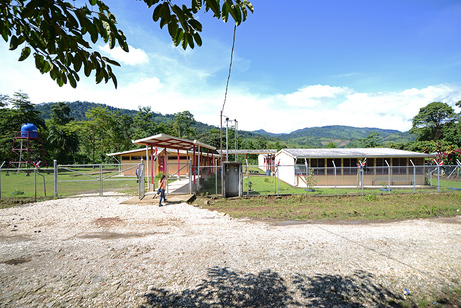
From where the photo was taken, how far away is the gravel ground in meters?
3.73

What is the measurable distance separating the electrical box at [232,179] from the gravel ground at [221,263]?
184 inches

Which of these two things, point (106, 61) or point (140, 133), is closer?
point (106, 61)

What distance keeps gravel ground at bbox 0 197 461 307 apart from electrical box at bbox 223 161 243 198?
468 centimetres

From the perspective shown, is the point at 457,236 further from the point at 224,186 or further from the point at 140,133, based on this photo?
the point at 140,133

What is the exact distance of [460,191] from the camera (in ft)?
48.0

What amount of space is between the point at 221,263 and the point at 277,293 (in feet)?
4.95

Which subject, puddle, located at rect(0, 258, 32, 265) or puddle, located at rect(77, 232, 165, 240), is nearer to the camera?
puddle, located at rect(0, 258, 32, 265)

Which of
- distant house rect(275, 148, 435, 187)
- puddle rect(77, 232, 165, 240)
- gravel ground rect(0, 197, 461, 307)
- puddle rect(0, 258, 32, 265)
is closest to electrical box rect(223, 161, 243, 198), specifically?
gravel ground rect(0, 197, 461, 307)

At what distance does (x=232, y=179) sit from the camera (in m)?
13.4

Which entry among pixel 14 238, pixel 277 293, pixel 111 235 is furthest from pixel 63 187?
pixel 277 293

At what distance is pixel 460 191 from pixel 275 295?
59.2 ft

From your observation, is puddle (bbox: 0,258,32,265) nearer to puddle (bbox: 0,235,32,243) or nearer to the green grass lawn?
puddle (bbox: 0,235,32,243)

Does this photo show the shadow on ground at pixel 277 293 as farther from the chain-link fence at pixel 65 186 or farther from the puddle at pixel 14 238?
the chain-link fence at pixel 65 186

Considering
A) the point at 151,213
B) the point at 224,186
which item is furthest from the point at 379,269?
the point at 224,186
